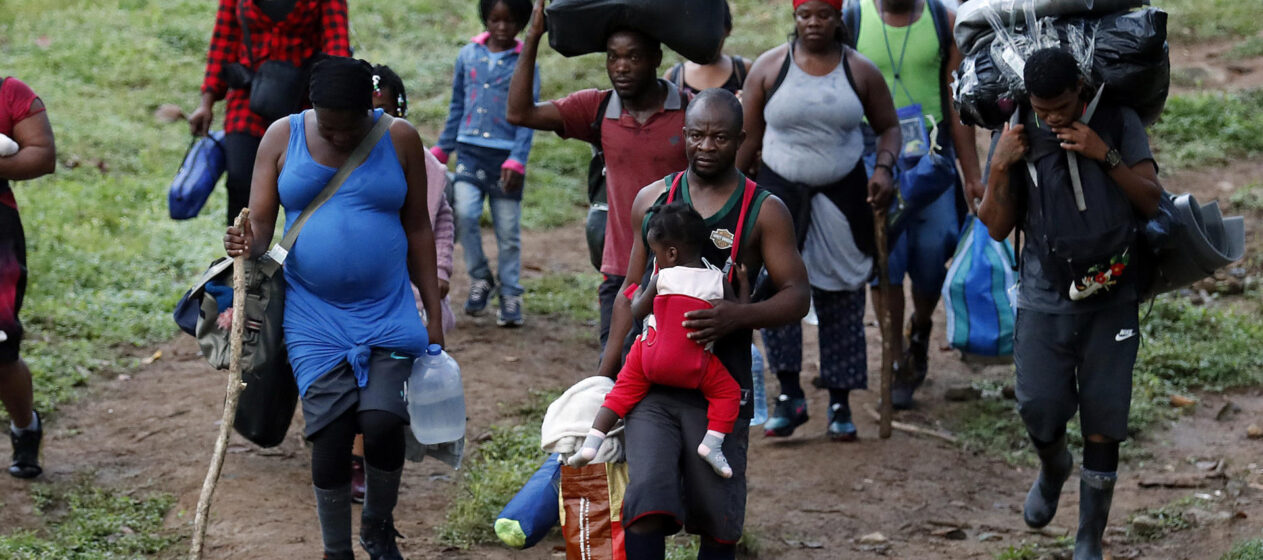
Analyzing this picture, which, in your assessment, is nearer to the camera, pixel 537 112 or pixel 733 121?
pixel 733 121

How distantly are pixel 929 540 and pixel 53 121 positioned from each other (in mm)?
9183

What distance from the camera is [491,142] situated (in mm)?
8078

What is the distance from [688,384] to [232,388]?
4.75 feet

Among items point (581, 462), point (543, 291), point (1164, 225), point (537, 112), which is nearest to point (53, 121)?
point (543, 291)

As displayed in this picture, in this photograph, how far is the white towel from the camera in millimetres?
4301

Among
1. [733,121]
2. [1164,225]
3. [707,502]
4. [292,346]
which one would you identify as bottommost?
[707,502]

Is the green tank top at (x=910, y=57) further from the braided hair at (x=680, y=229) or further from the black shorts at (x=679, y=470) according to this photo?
the black shorts at (x=679, y=470)

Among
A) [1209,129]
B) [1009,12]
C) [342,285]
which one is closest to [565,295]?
[342,285]

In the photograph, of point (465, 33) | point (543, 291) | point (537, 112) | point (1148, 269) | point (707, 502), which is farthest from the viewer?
point (465, 33)

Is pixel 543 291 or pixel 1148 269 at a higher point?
pixel 1148 269

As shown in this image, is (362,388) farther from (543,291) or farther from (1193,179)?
(1193,179)

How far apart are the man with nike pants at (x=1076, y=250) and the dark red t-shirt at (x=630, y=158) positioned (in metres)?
1.24

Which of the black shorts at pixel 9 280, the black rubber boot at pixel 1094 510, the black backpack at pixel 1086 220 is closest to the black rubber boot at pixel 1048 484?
the black rubber boot at pixel 1094 510

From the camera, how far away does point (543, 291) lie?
9.27 metres
